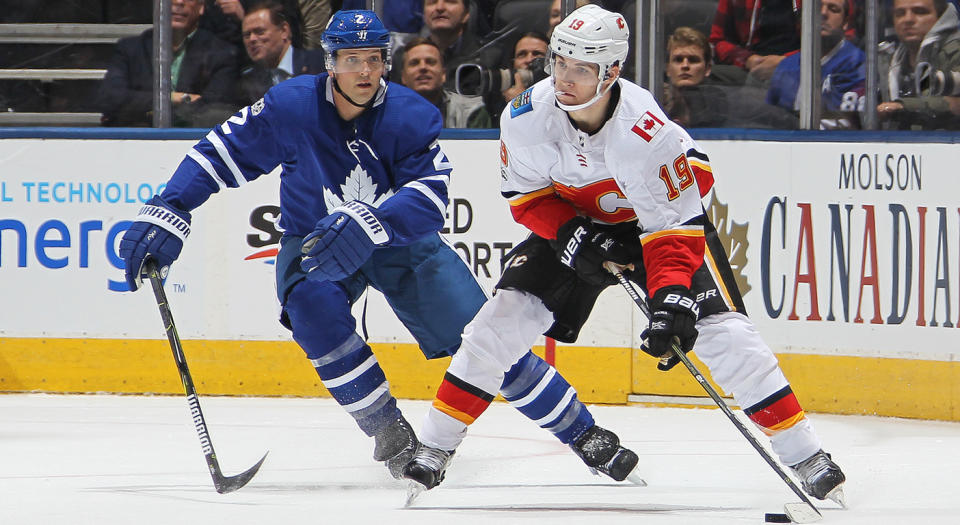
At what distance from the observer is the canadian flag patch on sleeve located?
321 cm

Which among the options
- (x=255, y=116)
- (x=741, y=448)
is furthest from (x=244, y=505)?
(x=741, y=448)

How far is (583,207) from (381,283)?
2.09 ft

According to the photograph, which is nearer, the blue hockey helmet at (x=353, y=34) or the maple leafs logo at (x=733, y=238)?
the blue hockey helmet at (x=353, y=34)

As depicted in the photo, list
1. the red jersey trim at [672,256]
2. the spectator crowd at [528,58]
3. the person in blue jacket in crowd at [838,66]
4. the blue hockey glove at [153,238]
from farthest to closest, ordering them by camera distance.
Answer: the person in blue jacket in crowd at [838,66], the spectator crowd at [528,58], the blue hockey glove at [153,238], the red jersey trim at [672,256]

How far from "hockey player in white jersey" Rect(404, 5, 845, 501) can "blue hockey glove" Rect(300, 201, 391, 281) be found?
12.7 inches

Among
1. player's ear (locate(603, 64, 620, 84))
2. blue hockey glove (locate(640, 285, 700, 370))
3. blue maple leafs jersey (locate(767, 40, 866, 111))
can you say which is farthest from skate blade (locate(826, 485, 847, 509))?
blue maple leafs jersey (locate(767, 40, 866, 111))

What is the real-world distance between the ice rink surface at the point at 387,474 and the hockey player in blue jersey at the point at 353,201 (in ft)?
0.75

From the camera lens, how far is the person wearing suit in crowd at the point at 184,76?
18.1 ft

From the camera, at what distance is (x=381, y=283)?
3807 millimetres

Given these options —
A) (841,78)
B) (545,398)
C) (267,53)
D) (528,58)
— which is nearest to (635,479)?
(545,398)

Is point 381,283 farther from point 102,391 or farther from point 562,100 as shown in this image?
point 102,391

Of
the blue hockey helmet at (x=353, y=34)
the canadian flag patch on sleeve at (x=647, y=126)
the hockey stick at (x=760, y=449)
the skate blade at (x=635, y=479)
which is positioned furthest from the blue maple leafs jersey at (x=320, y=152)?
the skate blade at (x=635, y=479)

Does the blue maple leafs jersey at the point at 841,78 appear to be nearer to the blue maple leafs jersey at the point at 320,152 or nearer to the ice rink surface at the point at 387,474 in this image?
the ice rink surface at the point at 387,474

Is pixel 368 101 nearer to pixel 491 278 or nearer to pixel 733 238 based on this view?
pixel 491 278
